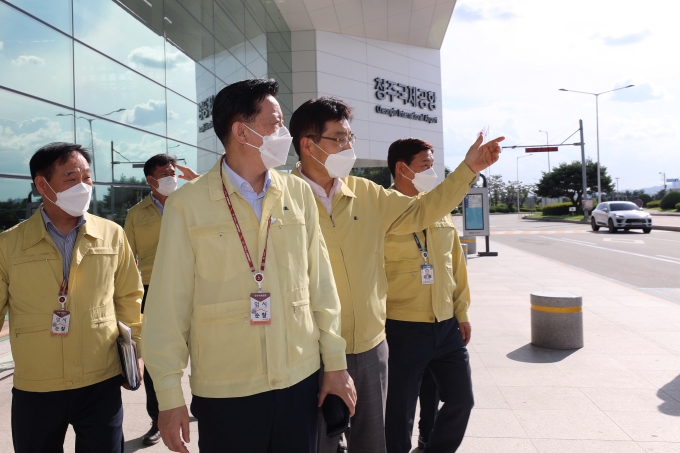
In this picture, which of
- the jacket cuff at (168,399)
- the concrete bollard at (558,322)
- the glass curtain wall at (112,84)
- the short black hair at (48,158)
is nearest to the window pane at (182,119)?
the glass curtain wall at (112,84)

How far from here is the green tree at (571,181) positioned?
202 feet

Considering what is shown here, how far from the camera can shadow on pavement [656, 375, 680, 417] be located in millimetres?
4211

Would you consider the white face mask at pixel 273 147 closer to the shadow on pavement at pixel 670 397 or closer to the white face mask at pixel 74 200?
the white face mask at pixel 74 200

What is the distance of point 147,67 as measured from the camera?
11.0 m

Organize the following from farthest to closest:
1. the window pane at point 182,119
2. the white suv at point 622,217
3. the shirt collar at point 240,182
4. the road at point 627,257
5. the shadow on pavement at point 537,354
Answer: the white suv at point 622,217, the window pane at point 182,119, the road at point 627,257, the shadow on pavement at point 537,354, the shirt collar at point 240,182

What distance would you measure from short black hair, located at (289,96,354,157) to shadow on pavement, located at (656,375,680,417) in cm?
354

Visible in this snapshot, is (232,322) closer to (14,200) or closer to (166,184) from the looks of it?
(166,184)

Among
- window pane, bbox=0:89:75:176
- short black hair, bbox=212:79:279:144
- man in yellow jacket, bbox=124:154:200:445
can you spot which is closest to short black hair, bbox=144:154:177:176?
man in yellow jacket, bbox=124:154:200:445

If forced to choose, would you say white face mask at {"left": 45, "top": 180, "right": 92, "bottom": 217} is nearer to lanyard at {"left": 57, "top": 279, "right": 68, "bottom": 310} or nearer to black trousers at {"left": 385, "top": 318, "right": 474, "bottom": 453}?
lanyard at {"left": 57, "top": 279, "right": 68, "bottom": 310}

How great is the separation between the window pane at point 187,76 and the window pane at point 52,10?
11.0ft

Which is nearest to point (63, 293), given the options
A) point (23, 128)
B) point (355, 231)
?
point (355, 231)

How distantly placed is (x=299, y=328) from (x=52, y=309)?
1289 millimetres

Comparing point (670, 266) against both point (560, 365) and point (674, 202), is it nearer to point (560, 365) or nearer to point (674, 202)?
point (560, 365)

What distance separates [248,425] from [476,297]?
27.5 ft
